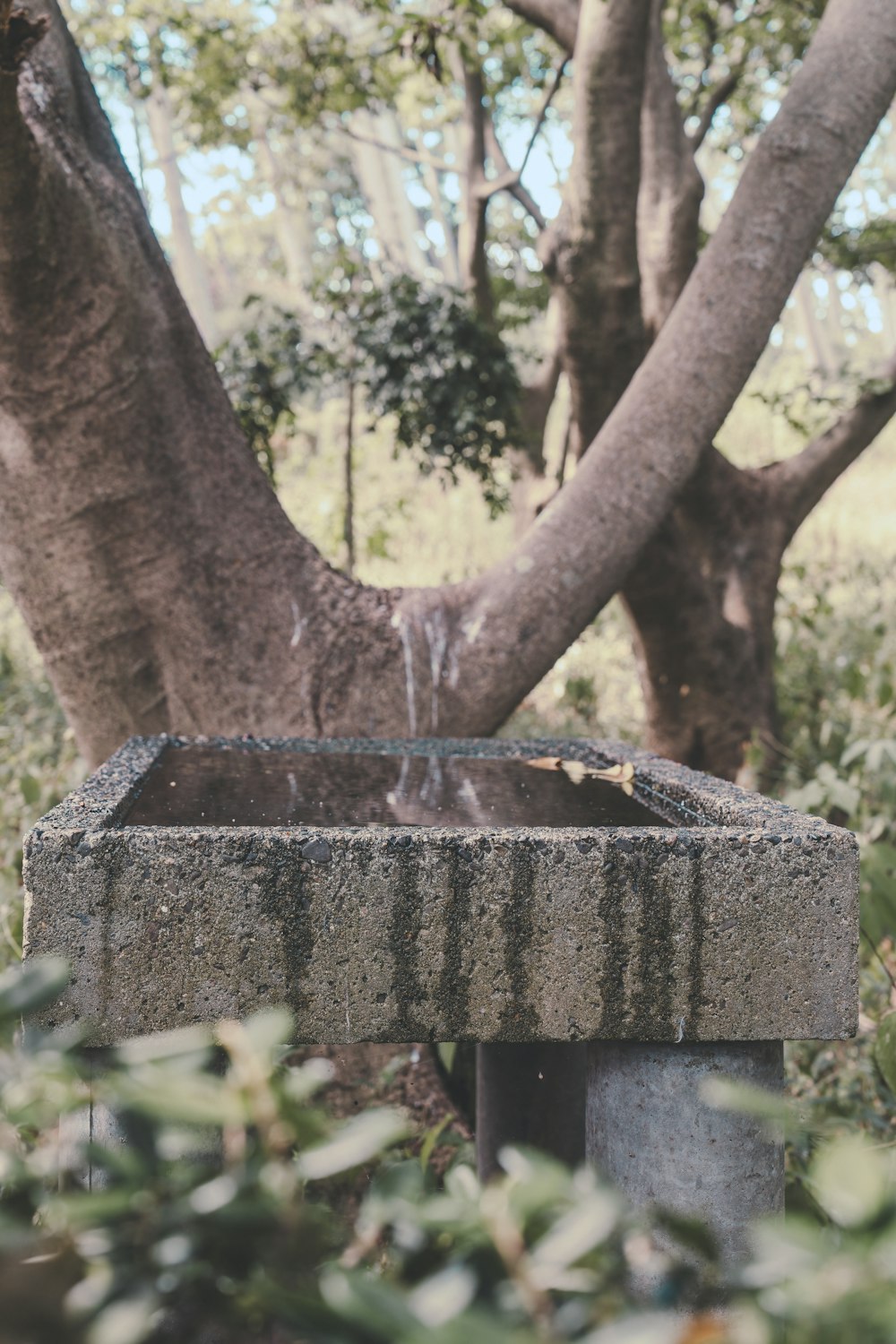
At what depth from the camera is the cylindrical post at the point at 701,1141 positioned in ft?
5.30

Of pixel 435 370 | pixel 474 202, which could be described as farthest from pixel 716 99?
pixel 435 370

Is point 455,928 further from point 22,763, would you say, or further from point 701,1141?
point 22,763

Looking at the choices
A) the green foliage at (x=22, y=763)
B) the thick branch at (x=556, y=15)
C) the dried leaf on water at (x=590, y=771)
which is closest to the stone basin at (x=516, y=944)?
the dried leaf on water at (x=590, y=771)

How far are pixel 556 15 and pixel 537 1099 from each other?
4246 millimetres

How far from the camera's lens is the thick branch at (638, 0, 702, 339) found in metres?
5.09

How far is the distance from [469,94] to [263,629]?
408cm

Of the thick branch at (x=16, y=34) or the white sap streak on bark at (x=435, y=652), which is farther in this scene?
the white sap streak on bark at (x=435, y=652)

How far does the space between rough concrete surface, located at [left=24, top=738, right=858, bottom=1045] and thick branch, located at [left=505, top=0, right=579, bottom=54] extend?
4.28 meters

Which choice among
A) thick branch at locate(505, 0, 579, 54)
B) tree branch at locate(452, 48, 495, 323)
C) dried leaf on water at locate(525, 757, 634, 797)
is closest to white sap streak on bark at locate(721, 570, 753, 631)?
tree branch at locate(452, 48, 495, 323)

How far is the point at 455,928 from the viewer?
1.54 metres

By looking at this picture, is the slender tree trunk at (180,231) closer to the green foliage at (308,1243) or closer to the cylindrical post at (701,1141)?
the cylindrical post at (701,1141)

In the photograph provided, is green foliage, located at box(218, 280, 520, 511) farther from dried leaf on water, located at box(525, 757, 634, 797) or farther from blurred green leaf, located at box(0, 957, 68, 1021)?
blurred green leaf, located at box(0, 957, 68, 1021)

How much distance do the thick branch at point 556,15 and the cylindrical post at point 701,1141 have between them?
4.39 m

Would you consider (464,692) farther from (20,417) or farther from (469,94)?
(469,94)
